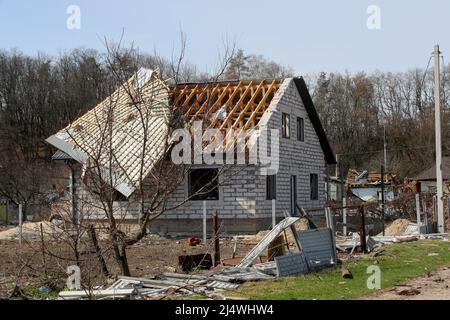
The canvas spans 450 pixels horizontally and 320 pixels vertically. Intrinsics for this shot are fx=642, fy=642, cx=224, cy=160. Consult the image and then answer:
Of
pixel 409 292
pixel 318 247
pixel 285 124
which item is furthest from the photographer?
pixel 285 124

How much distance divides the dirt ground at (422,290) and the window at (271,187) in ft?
46.7

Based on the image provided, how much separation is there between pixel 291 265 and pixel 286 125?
652 inches

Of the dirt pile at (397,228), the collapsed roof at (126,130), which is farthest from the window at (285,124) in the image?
the collapsed roof at (126,130)

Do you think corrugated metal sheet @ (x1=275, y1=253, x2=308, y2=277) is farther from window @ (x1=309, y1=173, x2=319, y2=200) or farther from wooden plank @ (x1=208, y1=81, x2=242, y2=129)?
window @ (x1=309, y1=173, x2=319, y2=200)

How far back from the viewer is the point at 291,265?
12.8 meters

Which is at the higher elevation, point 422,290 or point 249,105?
point 249,105

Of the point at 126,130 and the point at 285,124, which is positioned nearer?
the point at 126,130

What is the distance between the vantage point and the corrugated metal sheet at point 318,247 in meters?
13.5

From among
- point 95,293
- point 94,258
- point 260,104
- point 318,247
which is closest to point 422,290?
point 318,247

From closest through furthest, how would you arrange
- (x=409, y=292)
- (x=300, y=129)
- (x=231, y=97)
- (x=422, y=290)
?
(x=409, y=292)
(x=422, y=290)
(x=231, y=97)
(x=300, y=129)

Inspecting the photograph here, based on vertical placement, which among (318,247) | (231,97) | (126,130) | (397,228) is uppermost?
(231,97)

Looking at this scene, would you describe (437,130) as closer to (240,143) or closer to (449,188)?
(240,143)

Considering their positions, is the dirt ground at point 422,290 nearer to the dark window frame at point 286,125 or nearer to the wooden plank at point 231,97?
the wooden plank at point 231,97

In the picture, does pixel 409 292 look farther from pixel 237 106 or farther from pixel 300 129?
pixel 300 129
